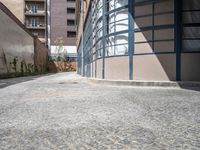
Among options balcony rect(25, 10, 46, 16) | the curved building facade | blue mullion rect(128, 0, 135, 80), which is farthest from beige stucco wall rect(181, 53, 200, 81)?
balcony rect(25, 10, 46, 16)

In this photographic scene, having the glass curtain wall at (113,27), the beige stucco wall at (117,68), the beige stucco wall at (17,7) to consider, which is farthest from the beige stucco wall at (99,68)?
the beige stucco wall at (17,7)

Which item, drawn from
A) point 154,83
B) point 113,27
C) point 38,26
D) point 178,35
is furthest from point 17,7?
point 154,83

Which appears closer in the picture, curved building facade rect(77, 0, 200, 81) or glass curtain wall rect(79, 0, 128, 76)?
curved building facade rect(77, 0, 200, 81)

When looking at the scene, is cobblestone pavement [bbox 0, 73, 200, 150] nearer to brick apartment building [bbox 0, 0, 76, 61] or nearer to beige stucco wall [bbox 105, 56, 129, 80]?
beige stucco wall [bbox 105, 56, 129, 80]

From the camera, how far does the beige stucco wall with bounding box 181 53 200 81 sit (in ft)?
39.8

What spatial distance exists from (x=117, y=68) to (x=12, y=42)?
16.9 meters

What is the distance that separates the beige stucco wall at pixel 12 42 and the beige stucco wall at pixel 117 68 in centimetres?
1232

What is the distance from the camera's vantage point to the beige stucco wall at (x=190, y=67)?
12141mm

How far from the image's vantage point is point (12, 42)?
93.5 feet

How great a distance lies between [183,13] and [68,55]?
57.2 meters

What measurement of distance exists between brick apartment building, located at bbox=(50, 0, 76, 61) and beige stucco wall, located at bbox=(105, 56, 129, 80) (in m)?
52.7

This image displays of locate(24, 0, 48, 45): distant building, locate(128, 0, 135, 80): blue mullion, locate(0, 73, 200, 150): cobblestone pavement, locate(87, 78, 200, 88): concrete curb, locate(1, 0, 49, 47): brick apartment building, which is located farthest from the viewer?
locate(24, 0, 48, 45): distant building

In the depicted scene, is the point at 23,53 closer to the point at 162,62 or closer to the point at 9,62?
the point at 9,62

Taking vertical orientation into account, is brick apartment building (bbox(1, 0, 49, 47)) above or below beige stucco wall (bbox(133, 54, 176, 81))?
above
